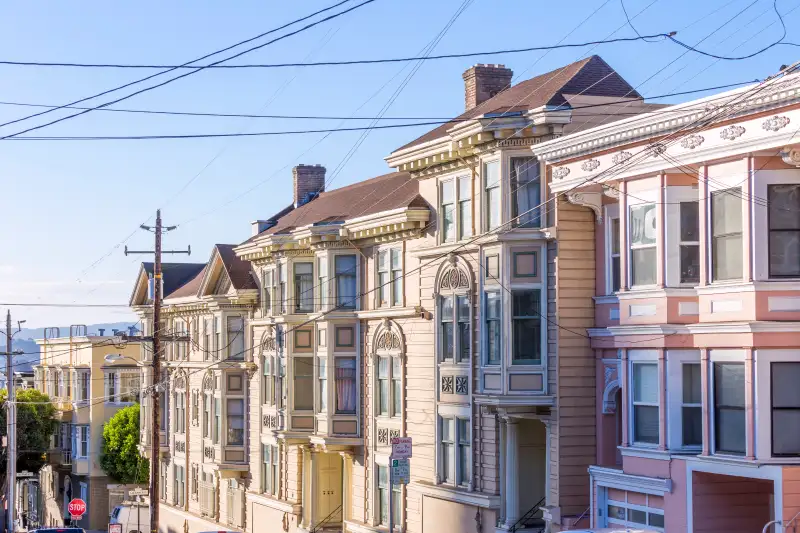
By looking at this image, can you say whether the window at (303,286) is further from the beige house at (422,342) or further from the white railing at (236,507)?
the white railing at (236,507)

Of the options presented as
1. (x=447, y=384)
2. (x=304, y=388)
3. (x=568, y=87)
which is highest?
(x=568, y=87)

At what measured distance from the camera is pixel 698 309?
2252 centimetres

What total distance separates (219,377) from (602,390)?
25.2 meters

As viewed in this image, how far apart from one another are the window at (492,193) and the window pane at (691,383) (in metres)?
6.84

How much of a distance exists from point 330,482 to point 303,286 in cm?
619

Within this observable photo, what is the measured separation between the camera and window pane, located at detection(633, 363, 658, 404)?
77.0 feet

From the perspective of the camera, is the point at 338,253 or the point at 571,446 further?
→ the point at 338,253

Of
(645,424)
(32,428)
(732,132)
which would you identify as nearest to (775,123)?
(732,132)

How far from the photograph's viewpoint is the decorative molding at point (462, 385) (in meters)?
30.0

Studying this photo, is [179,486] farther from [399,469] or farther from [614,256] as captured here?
[614,256]

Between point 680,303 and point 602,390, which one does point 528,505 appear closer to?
point 602,390

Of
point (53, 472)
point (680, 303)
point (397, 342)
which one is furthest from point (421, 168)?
point (53, 472)

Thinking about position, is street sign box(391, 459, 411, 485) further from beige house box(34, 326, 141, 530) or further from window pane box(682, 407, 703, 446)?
beige house box(34, 326, 141, 530)

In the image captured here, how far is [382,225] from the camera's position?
3450 cm
